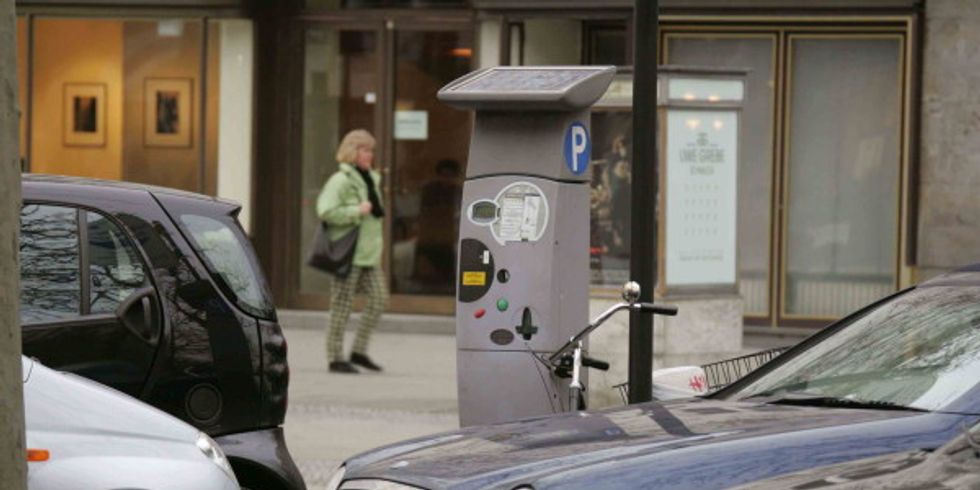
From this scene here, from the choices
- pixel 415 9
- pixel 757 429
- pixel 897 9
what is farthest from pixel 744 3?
pixel 757 429

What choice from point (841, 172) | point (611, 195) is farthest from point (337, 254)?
point (841, 172)

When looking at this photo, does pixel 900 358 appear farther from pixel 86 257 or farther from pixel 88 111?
pixel 88 111

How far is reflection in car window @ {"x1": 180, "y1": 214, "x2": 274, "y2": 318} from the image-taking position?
8.46 metres

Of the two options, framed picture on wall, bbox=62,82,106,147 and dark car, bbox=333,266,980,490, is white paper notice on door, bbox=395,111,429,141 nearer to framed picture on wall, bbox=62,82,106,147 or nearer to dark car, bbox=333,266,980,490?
framed picture on wall, bbox=62,82,106,147

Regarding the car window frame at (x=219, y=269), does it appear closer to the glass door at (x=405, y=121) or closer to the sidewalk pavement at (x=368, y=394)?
the sidewalk pavement at (x=368, y=394)

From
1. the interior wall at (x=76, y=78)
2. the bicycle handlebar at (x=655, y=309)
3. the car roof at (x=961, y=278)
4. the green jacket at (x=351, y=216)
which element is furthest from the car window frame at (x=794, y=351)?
the interior wall at (x=76, y=78)

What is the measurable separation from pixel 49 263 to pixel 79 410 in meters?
1.60

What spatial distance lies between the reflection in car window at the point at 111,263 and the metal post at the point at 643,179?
2087 millimetres

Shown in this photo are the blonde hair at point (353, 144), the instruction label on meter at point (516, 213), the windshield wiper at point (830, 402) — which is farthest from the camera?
the blonde hair at point (353, 144)

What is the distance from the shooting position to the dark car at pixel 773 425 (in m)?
5.64

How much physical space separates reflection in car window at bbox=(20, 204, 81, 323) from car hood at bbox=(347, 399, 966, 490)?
218 cm

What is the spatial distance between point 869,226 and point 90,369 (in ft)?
37.1

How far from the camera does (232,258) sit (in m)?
8.60

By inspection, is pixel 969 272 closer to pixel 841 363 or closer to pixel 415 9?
pixel 841 363
